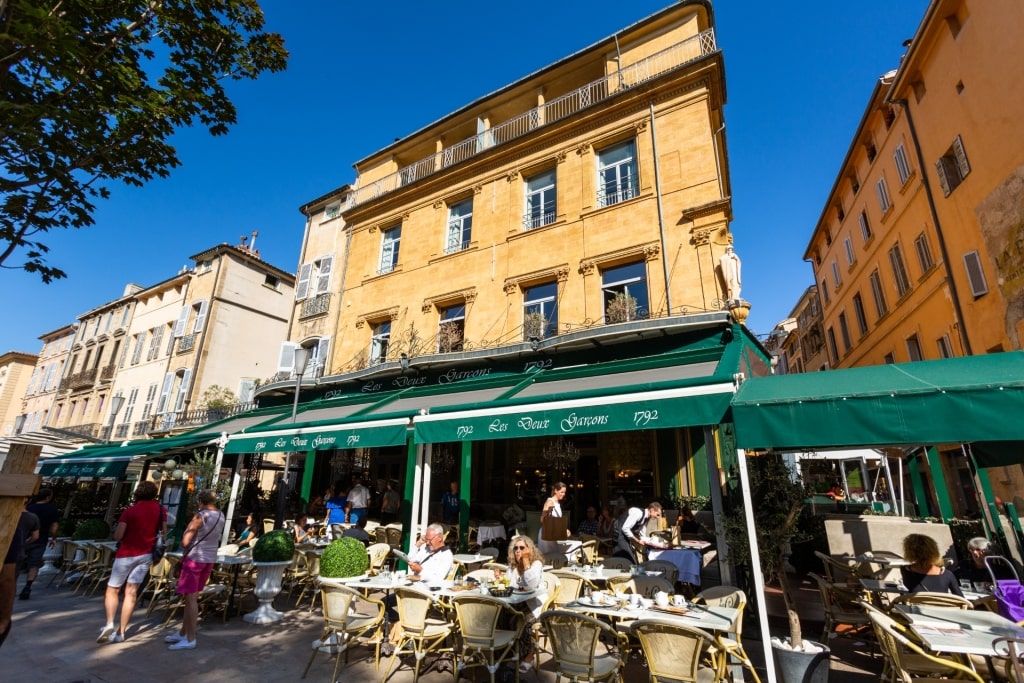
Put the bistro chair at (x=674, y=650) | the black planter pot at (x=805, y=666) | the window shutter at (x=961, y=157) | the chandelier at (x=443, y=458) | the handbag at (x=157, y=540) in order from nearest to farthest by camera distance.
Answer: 1. the bistro chair at (x=674, y=650)
2. the black planter pot at (x=805, y=666)
3. the handbag at (x=157, y=540)
4. the window shutter at (x=961, y=157)
5. the chandelier at (x=443, y=458)

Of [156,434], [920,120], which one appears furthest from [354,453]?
[920,120]

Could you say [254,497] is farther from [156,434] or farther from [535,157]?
[535,157]

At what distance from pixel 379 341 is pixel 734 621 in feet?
40.1

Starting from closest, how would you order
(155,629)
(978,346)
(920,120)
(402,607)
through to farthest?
(402,607)
(155,629)
(978,346)
(920,120)

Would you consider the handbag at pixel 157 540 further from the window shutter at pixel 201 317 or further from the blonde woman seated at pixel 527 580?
the window shutter at pixel 201 317

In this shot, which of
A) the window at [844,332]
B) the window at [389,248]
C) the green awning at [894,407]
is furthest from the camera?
the window at [844,332]

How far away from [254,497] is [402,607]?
44.4 feet

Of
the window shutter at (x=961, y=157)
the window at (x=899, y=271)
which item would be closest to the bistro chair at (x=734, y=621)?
the window shutter at (x=961, y=157)

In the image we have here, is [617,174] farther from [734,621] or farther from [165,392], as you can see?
[165,392]

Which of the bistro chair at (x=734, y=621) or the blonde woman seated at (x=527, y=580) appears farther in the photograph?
the blonde woman seated at (x=527, y=580)

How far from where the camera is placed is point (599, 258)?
1081 cm

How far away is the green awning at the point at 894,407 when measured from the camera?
153 inches

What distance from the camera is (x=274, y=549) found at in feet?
21.4

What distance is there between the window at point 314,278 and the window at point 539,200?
8138mm
